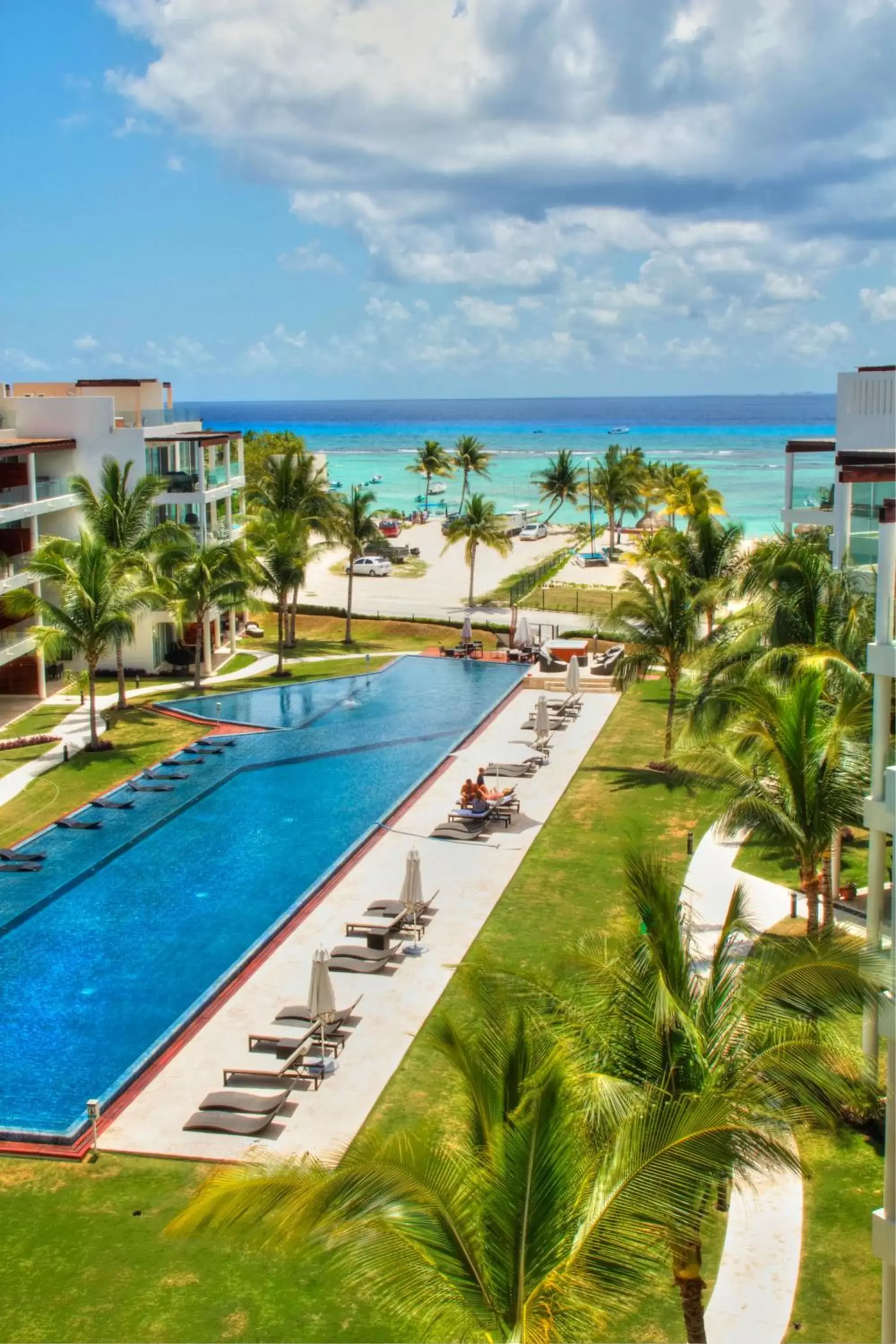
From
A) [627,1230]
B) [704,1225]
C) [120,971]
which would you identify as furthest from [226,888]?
[627,1230]

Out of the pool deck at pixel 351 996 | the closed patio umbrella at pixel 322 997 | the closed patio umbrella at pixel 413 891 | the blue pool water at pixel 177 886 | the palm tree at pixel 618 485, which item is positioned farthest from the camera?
the palm tree at pixel 618 485

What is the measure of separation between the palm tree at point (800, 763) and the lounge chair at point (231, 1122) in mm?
6168

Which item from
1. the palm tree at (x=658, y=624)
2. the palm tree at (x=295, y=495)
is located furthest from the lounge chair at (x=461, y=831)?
the palm tree at (x=295, y=495)

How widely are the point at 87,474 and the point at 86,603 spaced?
9.48m

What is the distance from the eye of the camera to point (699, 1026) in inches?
Result: 407

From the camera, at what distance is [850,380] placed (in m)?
27.3

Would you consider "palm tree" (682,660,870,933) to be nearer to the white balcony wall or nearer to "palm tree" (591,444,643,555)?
the white balcony wall

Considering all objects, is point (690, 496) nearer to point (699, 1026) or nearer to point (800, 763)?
point (800, 763)

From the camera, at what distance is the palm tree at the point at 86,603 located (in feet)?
103

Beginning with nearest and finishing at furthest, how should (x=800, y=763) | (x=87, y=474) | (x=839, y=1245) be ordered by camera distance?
(x=839, y=1245), (x=800, y=763), (x=87, y=474)

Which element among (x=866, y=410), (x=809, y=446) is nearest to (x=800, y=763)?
(x=866, y=410)

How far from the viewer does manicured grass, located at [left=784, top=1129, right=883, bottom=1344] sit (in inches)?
456

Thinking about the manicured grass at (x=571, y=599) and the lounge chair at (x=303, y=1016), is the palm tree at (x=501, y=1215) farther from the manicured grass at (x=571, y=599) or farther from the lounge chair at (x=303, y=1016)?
the manicured grass at (x=571, y=599)

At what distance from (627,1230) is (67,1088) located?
32.4 feet
